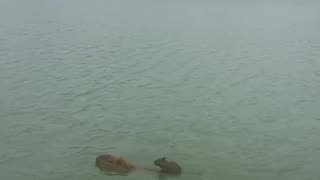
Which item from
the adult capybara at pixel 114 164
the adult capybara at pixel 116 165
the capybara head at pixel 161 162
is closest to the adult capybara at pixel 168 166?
the capybara head at pixel 161 162

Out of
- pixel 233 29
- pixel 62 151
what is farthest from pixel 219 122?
pixel 233 29

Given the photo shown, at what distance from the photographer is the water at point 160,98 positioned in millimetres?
8414

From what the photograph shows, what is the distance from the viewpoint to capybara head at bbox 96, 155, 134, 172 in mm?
7867

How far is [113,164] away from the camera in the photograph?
7914mm

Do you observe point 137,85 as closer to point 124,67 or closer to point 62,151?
point 124,67

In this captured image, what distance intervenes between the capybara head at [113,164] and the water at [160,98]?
0.53 ft

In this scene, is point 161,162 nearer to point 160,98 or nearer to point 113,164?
point 113,164

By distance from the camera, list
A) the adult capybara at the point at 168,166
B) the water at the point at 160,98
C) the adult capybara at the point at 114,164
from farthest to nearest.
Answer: the water at the point at 160,98, the adult capybara at the point at 114,164, the adult capybara at the point at 168,166

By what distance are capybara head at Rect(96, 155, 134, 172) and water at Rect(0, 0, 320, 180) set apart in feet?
0.53

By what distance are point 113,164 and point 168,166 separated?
756 millimetres

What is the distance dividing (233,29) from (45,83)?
10.6 metres

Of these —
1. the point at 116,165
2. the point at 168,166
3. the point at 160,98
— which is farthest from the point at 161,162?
the point at 160,98

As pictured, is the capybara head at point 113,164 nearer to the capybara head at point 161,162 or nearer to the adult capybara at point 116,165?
the adult capybara at point 116,165

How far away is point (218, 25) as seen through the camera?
22750mm
